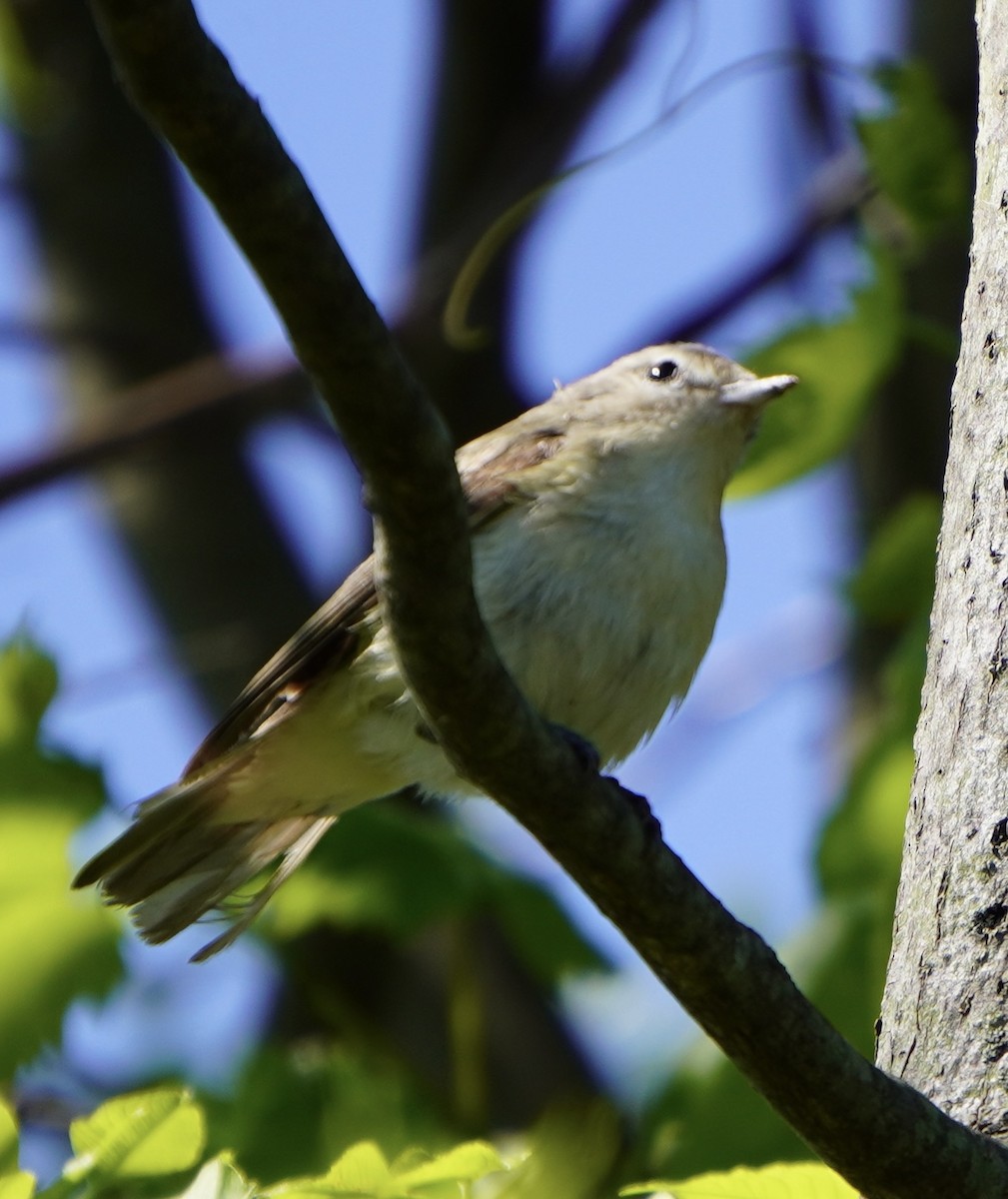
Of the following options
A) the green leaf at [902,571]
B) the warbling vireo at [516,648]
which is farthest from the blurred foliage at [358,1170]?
the green leaf at [902,571]

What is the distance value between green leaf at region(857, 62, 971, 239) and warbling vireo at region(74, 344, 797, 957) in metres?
0.52

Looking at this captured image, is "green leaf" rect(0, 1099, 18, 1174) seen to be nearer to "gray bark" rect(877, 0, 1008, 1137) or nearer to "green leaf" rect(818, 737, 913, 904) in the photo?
"gray bark" rect(877, 0, 1008, 1137)

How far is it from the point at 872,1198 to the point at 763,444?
5.90 ft

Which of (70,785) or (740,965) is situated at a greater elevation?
(70,785)

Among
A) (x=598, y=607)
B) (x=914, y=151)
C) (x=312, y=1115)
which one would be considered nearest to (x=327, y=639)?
(x=598, y=607)

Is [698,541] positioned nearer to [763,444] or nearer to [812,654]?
[763,444]

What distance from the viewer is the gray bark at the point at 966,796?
2369 millimetres

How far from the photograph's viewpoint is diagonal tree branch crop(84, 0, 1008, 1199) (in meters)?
1.76

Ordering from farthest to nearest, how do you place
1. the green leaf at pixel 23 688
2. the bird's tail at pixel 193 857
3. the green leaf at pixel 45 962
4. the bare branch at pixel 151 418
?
the bare branch at pixel 151 418, the bird's tail at pixel 193 857, the green leaf at pixel 23 688, the green leaf at pixel 45 962

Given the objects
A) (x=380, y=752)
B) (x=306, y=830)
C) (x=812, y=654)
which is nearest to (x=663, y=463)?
(x=380, y=752)

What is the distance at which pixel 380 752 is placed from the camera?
3889mm

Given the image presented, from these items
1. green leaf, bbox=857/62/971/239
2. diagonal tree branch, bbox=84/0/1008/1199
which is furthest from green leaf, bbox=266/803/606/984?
green leaf, bbox=857/62/971/239

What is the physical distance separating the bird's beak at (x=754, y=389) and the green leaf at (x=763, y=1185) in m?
1.95

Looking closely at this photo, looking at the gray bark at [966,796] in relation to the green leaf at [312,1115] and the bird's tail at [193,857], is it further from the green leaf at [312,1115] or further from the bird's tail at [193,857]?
the bird's tail at [193,857]
